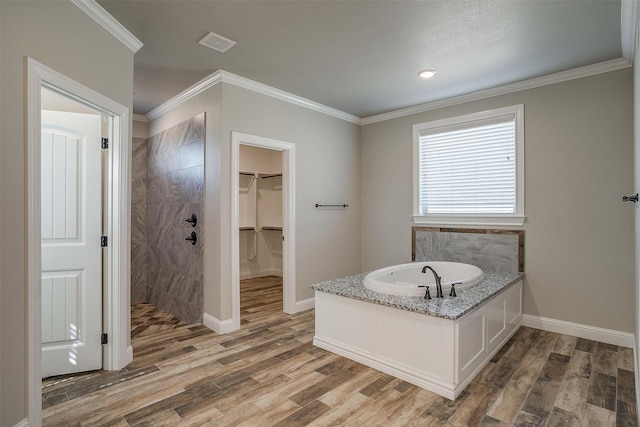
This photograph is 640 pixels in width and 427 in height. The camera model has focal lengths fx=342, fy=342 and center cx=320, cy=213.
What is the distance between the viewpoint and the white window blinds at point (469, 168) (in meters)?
3.77

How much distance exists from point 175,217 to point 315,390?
2.62m

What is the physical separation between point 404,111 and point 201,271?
321 cm

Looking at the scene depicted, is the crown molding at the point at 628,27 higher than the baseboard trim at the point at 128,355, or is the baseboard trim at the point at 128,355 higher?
the crown molding at the point at 628,27

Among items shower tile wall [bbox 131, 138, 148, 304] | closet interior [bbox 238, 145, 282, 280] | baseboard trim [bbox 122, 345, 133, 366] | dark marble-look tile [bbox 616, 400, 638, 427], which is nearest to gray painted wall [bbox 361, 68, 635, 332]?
dark marble-look tile [bbox 616, 400, 638, 427]

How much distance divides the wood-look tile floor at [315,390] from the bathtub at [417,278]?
2.08 feet

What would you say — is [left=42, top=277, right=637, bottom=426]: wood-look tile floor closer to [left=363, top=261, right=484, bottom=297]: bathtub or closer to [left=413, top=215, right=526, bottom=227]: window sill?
[left=363, top=261, right=484, bottom=297]: bathtub

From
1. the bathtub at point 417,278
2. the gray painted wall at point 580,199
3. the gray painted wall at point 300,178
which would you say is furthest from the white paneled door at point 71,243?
the gray painted wall at point 580,199

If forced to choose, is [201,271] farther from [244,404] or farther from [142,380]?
[244,404]

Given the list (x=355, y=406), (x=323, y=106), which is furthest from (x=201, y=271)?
(x=323, y=106)

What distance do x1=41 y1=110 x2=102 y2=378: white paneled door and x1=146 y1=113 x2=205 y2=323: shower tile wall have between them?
1.11 metres

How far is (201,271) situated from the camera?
3.60m

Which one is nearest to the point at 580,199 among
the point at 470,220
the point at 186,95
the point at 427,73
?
the point at 470,220

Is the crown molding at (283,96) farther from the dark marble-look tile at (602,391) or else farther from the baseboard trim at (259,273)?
the dark marble-look tile at (602,391)

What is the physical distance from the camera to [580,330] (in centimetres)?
329
